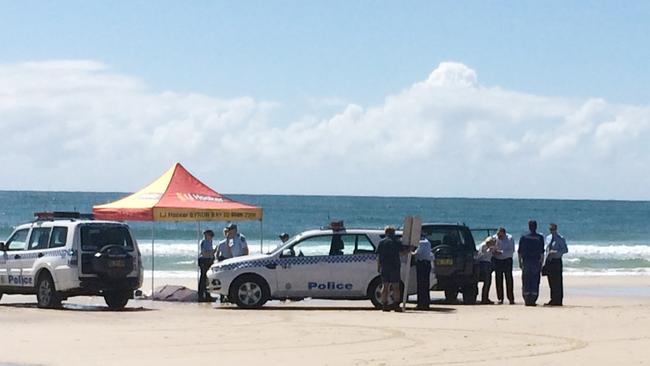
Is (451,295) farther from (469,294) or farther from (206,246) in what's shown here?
(206,246)

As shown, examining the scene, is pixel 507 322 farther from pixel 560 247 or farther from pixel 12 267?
pixel 12 267

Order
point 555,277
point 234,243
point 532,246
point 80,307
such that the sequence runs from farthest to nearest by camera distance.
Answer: point 234,243 → point 555,277 → point 532,246 → point 80,307

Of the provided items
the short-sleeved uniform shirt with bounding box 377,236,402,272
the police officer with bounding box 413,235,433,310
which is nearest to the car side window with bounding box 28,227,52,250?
the short-sleeved uniform shirt with bounding box 377,236,402,272

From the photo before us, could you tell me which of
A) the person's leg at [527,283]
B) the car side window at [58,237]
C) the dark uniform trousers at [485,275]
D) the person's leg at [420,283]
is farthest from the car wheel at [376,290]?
the car side window at [58,237]

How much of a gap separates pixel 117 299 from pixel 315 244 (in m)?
3.99

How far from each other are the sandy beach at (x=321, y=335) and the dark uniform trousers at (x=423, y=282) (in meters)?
0.34

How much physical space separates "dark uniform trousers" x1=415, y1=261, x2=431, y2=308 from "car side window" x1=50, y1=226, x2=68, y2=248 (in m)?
6.38

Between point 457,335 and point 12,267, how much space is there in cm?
994

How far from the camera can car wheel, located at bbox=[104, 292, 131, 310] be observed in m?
23.5

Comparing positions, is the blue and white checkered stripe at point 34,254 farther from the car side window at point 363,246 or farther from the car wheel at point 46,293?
the car side window at point 363,246

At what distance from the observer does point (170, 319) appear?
20422 millimetres

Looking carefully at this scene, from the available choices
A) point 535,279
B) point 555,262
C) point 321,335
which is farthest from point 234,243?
point 321,335

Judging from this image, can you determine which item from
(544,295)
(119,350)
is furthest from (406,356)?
(544,295)

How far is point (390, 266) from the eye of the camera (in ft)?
72.6
